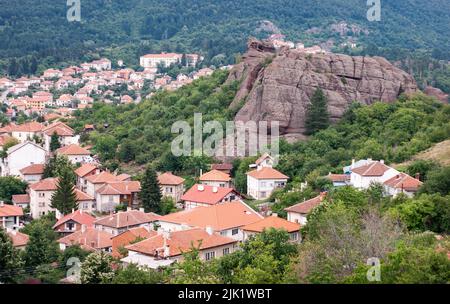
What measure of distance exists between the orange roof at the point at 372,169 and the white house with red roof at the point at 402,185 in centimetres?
97

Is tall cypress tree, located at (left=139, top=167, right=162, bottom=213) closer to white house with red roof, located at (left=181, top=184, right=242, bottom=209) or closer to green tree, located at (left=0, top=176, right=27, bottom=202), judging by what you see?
white house with red roof, located at (left=181, top=184, right=242, bottom=209)

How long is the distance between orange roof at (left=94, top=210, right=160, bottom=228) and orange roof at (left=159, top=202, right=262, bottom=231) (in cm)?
103

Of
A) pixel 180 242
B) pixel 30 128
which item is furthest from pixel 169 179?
pixel 30 128

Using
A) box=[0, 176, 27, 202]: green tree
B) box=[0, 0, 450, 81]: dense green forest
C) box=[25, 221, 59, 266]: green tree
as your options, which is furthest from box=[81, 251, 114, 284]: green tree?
box=[0, 0, 450, 81]: dense green forest

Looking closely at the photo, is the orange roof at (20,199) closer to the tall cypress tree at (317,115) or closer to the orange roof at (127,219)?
the orange roof at (127,219)

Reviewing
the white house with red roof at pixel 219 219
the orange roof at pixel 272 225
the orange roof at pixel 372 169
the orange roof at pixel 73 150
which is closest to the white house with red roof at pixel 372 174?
the orange roof at pixel 372 169

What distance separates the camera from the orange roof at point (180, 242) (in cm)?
2291

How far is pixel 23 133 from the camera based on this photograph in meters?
52.4

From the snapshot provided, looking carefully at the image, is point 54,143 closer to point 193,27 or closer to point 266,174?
point 266,174

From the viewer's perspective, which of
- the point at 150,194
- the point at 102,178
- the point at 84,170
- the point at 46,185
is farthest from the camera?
the point at 84,170

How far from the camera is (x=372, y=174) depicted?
2912 centimetres

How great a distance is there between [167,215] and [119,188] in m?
5.69

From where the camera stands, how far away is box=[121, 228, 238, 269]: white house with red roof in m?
22.6
